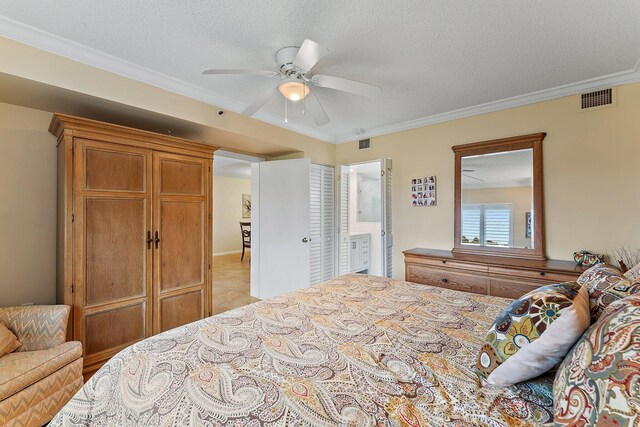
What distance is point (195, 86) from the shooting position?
2.55 m

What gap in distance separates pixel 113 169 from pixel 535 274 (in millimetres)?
3741

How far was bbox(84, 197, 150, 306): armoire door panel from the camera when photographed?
6.83 ft

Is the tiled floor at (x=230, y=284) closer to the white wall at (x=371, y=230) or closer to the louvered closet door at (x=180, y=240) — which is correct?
the louvered closet door at (x=180, y=240)

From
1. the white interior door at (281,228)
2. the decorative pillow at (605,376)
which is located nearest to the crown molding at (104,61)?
the white interior door at (281,228)

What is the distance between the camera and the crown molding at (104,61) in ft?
5.71

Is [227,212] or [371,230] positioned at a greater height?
[227,212]

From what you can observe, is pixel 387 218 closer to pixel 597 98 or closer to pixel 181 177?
pixel 597 98

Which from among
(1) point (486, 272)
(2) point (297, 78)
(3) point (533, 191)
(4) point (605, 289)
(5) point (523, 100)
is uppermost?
(5) point (523, 100)

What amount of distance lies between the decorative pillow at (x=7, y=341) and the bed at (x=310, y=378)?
1.13 meters

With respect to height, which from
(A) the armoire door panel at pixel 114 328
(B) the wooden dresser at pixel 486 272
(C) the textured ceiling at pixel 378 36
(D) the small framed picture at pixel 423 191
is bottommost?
(A) the armoire door panel at pixel 114 328

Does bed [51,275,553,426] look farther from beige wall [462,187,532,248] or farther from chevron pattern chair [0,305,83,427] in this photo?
beige wall [462,187,532,248]

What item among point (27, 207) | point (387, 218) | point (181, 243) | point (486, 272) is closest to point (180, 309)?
point (181, 243)

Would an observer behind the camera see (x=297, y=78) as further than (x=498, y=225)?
No

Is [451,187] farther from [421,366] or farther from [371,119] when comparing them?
[421,366]
